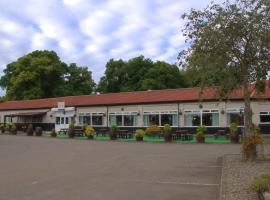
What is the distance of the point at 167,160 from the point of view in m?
17.2

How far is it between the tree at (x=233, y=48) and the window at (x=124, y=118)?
24.9 m

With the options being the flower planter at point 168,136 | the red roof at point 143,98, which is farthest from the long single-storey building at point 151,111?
the flower planter at point 168,136

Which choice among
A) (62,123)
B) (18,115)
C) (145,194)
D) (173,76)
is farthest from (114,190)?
(173,76)

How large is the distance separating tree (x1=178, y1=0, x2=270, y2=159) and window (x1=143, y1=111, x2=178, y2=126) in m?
22.0

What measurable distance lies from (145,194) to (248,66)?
8.68 meters

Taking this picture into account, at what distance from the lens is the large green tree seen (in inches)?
2682

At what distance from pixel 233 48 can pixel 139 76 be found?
171 feet

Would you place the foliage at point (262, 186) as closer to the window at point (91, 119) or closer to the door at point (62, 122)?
the window at point (91, 119)

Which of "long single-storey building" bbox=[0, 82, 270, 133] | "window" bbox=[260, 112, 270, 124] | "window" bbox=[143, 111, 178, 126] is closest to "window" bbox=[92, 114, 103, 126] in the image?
"long single-storey building" bbox=[0, 82, 270, 133]

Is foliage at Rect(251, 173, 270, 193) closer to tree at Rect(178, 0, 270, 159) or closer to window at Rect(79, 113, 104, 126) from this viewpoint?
tree at Rect(178, 0, 270, 159)

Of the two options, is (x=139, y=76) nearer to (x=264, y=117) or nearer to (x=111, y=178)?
(x=264, y=117)

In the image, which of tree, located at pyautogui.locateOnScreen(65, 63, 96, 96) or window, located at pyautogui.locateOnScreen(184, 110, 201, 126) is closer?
window, located at pyautogui.locateOnScreen(184, 110, 201, 126)

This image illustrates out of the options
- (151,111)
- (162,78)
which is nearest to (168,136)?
(151,111)

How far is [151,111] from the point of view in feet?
131
